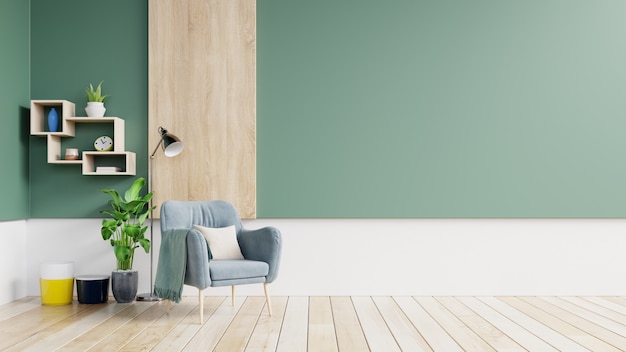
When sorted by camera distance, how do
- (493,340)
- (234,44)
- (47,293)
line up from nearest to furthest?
(493,340)
(47,293)
(234,44)

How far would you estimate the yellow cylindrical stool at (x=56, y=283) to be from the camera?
5.14 metres

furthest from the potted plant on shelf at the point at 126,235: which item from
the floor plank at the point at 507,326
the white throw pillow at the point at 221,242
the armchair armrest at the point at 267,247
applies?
the floor plank at the point at 507,326

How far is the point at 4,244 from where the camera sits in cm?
523

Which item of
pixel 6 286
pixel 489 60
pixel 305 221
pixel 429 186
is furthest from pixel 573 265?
pixel 6 286

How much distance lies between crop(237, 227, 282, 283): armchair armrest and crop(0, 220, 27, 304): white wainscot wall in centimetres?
197

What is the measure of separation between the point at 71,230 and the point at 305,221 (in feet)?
6.49

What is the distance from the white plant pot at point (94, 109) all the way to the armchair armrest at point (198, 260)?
1.56m

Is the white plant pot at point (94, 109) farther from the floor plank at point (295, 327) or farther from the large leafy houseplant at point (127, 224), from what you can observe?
the floor plank at point (295, 327)

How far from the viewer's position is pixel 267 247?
15.7ft

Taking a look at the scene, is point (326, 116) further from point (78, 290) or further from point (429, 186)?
point (78, 290)

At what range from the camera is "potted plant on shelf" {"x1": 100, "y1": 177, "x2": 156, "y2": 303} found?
516 cm

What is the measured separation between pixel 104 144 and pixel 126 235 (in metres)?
0.78

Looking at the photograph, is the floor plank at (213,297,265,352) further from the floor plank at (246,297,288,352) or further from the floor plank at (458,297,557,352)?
the floor plank at (458,297,557,352)

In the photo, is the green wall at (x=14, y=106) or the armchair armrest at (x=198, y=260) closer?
the armchair armrest at (x=198, y=260)
